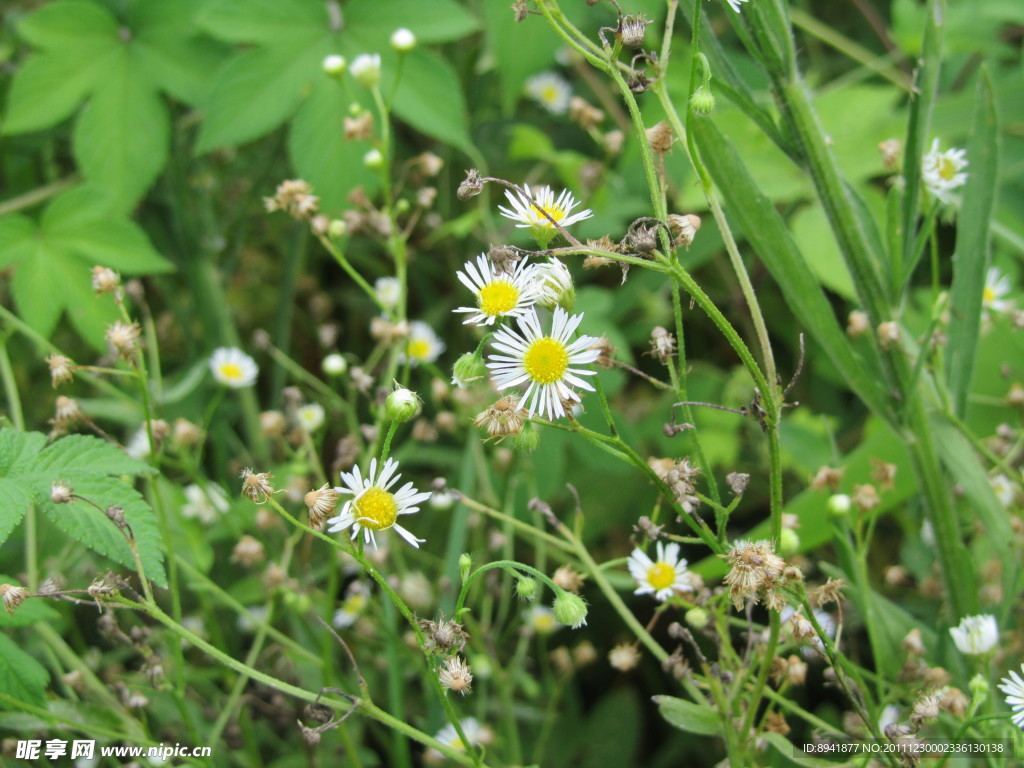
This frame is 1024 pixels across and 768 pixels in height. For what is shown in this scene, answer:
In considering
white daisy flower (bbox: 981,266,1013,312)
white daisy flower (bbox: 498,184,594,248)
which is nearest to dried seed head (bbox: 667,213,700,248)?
white daisy flower (bbox: 498,184,594,248)

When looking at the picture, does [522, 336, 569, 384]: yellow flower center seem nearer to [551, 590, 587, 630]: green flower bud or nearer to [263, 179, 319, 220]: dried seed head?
[551, 590, 587, 630]: green flower bud

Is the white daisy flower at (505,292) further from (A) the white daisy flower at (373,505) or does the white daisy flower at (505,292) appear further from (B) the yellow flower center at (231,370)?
(B) the yellow flower center at (231,370)

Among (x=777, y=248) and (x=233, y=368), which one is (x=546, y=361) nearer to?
(x=777, y=248)

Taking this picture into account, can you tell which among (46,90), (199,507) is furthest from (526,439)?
(46,90)

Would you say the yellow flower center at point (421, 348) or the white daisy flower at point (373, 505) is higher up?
Answer: the yellow flower center at point (421, 348)

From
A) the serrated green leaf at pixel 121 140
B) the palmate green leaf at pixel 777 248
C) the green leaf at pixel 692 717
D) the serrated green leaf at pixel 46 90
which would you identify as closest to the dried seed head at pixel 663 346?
the palmate green leaf at pixel 777 248

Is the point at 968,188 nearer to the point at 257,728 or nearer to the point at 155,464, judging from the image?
the point at 155,464
